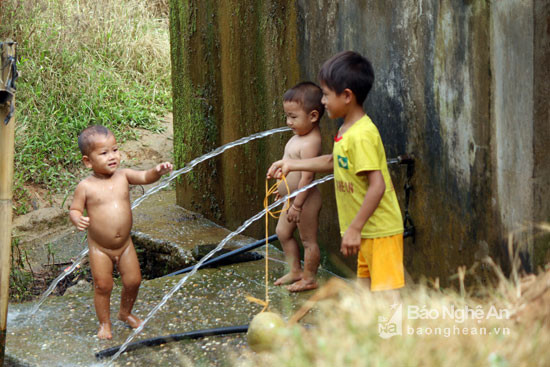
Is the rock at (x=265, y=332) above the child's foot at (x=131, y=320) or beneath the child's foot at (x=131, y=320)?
above

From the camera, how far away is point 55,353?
374 centimetres

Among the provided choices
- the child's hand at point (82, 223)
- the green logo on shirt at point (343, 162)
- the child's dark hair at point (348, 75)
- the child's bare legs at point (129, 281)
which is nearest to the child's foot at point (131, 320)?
the child's bare legs at point (129, 281)

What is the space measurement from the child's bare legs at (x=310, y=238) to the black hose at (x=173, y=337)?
71 centimetres

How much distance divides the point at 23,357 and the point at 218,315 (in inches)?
41.9

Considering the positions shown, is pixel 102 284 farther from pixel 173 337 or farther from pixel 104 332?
pixel 173 337

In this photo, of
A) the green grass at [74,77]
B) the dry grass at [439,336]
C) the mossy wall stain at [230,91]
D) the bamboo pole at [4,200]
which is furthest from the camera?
the green grass at [74,77]

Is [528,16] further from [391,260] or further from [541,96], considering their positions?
[391,260]

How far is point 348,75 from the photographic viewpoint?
339cm

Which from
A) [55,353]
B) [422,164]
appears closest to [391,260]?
[422,164]

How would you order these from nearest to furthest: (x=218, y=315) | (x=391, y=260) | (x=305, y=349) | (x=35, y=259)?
1. (x=305, y=349)
2. (x=391, y=260)
3. (x=218, y=315)
4. (x=35, y=259)

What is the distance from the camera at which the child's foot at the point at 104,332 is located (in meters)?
3.88

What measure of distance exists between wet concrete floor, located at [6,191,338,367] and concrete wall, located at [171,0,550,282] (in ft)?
2.00

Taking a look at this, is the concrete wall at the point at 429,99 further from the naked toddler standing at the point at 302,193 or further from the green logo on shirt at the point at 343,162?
the green logo on shirt at the point at 343,162

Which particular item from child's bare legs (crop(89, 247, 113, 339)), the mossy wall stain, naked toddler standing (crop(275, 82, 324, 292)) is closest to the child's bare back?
naked toddler standing (crop(275, 82, 324, 292))
